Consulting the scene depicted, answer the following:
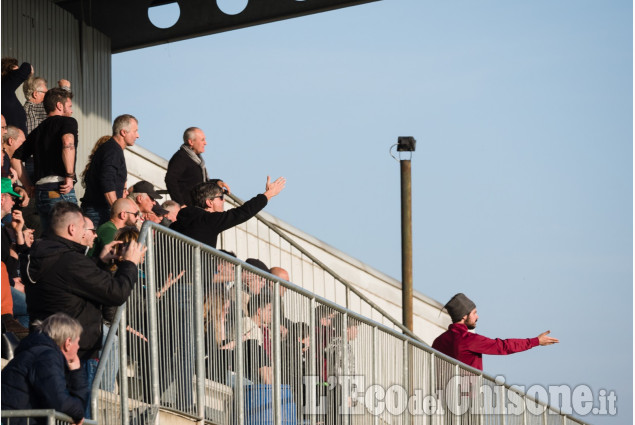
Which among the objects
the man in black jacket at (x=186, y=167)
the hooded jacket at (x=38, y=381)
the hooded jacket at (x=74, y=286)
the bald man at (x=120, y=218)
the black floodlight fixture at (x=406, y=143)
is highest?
the black floodlight fixture at (x=406, y=143)

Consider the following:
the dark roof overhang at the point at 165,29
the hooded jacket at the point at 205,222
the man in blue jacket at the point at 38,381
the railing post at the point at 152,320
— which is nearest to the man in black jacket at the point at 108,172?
the hooded jacket at the point at 205,222

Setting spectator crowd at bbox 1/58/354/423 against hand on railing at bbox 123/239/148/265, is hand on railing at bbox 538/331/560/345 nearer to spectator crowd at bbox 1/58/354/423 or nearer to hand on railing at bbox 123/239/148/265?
spectator crowd at bbox 1/58/354/423

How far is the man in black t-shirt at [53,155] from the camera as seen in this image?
1314 centimetres

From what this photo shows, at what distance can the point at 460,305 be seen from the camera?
43.2ft

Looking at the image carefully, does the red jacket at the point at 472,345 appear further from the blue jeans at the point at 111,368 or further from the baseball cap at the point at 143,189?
the blue jeans at the point at 111,368

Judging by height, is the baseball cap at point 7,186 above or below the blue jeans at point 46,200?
below

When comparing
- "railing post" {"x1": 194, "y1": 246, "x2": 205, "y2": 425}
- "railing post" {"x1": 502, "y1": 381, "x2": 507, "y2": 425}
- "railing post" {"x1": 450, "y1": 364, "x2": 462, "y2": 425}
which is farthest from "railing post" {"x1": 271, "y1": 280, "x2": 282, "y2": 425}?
"railing post" {"x1": 502, "y1": 381, "x2": 507, "y2": 425}

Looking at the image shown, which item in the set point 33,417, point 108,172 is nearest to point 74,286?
point 33,417

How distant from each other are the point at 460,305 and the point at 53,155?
3952 mm

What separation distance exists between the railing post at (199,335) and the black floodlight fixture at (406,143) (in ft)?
21.7

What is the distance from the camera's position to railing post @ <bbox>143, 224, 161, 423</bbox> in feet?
32.3

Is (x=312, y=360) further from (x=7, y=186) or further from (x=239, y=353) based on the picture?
(x=7, y=186)

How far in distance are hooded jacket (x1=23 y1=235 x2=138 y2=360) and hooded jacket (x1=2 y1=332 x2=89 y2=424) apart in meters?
1.25

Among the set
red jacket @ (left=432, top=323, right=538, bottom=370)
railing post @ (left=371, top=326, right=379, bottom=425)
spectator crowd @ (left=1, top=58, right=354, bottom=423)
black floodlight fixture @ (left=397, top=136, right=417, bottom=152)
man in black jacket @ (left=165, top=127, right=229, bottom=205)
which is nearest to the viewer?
spectator crowd @ (left=1, top=58, right=354, bottom=423)
